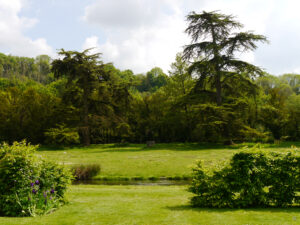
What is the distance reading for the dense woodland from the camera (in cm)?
3519

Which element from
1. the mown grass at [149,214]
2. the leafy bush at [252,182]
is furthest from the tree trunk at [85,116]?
the leafy bush at [252,182]

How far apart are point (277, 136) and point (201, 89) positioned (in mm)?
17042

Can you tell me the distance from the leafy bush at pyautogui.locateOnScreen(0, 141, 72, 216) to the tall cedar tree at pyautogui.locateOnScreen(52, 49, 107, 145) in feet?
104

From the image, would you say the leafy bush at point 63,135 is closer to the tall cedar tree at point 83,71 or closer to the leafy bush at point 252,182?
the tall cedar tree at point 83,71

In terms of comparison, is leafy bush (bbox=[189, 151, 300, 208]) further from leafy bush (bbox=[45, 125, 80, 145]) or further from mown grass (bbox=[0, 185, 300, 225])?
leafy bush (bbox=[45, 125, 80, 145])

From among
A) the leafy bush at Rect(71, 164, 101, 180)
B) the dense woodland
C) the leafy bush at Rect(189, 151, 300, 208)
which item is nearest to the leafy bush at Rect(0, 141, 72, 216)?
the leafy bush at Rect(189, 151, 300, 208)

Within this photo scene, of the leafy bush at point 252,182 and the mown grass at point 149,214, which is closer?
the mown grass at point 149,214

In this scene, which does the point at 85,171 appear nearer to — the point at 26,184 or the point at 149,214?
the point at 26,184

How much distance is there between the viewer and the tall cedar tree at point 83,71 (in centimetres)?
3975

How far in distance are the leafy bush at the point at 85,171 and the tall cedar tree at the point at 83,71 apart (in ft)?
70.6

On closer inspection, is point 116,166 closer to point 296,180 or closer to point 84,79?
point 296,180

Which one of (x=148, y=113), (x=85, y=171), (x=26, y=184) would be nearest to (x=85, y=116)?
(x=148, y=113)

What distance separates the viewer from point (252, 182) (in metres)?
8.39

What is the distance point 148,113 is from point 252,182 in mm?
41317
